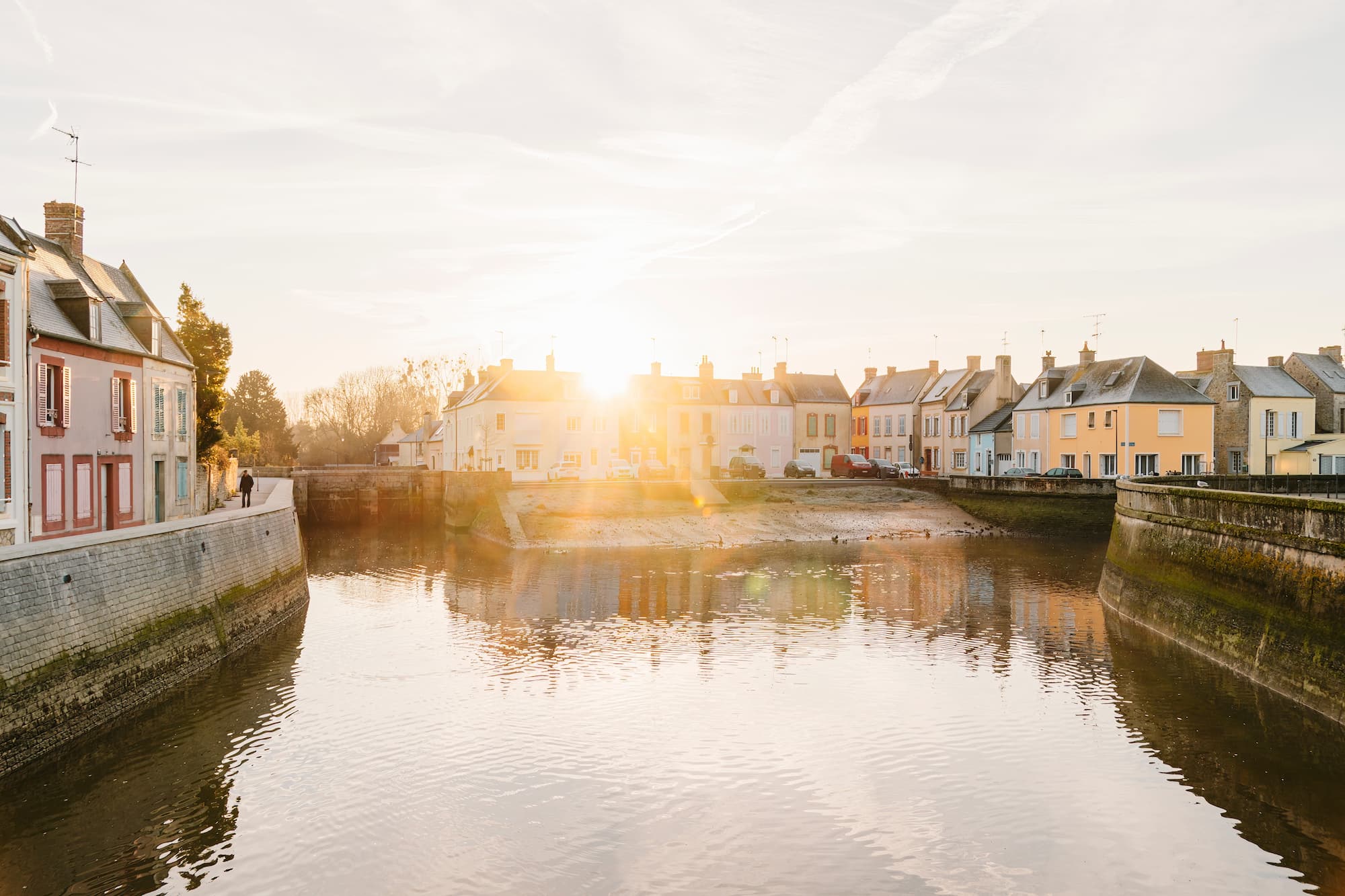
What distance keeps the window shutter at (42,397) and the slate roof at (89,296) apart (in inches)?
39.3

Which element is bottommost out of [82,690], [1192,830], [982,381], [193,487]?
[1192,830]

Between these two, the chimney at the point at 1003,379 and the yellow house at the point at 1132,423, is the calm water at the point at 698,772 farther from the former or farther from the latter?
the chimney at the point at 1003,379

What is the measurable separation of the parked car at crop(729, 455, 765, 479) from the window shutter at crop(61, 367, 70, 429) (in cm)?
4489

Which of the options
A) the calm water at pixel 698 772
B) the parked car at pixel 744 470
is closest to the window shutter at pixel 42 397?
the calm water at pixel 698 772

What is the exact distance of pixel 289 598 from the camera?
29.3 metres

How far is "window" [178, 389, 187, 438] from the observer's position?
3609cm

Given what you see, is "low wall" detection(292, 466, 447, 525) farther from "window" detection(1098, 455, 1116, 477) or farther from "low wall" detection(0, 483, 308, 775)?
"window" detection(1098, 455, 1116, 477)

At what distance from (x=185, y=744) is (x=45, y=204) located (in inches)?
1067

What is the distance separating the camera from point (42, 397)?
25.2 m

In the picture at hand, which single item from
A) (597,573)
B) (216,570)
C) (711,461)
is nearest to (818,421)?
(711,461)

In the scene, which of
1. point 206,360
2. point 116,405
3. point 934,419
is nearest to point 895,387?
point 934,419

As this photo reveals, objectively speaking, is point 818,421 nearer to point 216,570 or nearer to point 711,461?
point 711,461

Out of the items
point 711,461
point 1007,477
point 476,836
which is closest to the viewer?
point 476,836

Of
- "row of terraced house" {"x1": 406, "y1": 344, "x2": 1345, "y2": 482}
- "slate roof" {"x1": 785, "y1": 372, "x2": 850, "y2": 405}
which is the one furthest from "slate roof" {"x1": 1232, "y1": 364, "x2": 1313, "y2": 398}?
"slate roof" {"x1": 785, "y1": 372, "x2": 850, "y2": 405}
